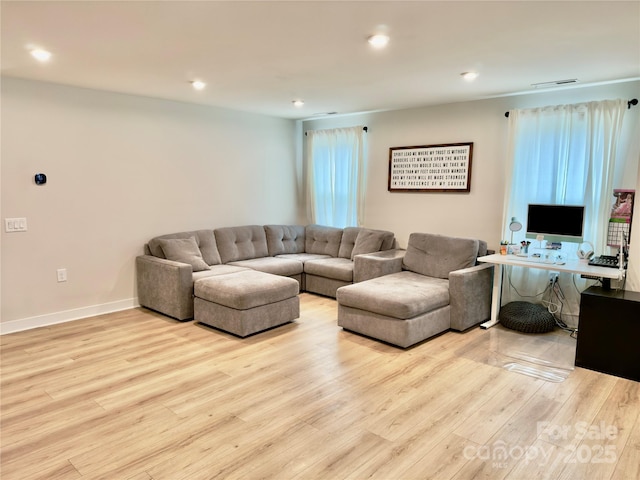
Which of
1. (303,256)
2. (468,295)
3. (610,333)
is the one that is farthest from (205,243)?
(610,333)

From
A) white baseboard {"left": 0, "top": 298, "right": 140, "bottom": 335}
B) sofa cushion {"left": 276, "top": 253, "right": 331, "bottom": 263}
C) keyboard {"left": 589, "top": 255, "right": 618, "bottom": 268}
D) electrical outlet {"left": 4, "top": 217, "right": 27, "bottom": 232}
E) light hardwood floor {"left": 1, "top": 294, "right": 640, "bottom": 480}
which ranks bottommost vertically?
light hardwood floor {"left": 1, "top": 294, "right": 640, "bottom": 480}

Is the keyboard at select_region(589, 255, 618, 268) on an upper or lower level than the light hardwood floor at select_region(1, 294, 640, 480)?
upper

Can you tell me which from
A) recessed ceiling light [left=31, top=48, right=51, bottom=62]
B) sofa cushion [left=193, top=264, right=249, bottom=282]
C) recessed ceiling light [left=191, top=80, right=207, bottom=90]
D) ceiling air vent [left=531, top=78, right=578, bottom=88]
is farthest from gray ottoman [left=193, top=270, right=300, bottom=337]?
ceiling air vent [left=531, top=78, right=578, bottom=88]

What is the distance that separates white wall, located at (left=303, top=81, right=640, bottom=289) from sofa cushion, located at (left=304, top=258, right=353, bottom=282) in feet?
2.61

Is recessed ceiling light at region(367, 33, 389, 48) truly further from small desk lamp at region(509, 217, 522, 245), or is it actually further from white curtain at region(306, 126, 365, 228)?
white curtain at region(306, 126, 365, 228)

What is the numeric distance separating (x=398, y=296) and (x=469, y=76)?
6.58 ft

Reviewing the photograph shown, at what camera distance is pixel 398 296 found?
12.0ft

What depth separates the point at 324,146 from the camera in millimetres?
6152

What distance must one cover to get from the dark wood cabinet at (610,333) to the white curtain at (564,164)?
3.40 feet

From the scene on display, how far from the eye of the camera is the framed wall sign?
15.8 feet

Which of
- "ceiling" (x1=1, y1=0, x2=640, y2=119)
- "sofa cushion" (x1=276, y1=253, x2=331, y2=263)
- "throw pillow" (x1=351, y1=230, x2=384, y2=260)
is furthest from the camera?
"sofa cushion" (x1=276, y1=253, x2=331, y2=263)

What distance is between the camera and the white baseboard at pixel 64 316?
393cm

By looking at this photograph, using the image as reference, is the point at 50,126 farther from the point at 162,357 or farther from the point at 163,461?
the point at 163,461

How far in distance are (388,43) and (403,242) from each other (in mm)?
3049
